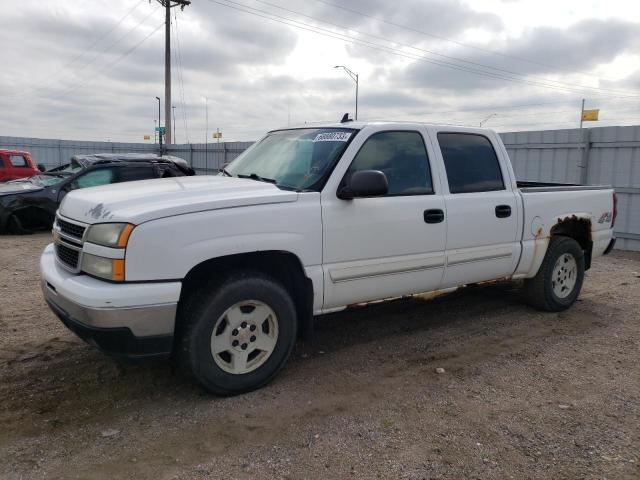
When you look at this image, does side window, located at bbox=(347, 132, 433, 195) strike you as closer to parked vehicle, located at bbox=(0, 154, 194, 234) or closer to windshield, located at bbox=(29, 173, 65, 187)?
parked vehicle, located at bbox=(0, 154, 194, 234)

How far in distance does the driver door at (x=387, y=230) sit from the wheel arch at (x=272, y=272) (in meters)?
0.17

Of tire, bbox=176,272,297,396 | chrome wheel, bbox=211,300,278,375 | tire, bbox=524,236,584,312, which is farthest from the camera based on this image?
tire, bbox=524,236,584,312

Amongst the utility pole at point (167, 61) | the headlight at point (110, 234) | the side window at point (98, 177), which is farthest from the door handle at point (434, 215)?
the utility pole at point (167, 61)

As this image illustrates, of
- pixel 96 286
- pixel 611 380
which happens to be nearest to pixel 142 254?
pixel 96 286

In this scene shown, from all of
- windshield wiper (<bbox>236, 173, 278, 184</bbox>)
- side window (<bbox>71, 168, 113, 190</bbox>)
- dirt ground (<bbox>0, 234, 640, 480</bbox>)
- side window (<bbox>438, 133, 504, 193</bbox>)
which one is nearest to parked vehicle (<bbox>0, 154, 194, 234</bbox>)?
side window (<bbox>71, 168, 113, 190</bbox>)

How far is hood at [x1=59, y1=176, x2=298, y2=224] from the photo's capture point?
328 cm

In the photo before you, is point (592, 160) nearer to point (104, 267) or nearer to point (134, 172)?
point (134, 172)

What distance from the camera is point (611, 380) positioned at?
4.17 m

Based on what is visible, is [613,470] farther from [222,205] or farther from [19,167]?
[19,167]

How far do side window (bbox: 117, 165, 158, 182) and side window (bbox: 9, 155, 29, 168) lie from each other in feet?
23.2

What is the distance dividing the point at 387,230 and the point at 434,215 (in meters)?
0.53

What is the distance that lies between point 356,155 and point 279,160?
714mm

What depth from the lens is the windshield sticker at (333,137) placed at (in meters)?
4.23

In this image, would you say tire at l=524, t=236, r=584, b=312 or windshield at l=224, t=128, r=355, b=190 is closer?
windshield at l=224, t=128, r=355, b=190
